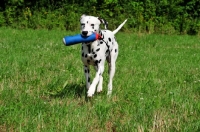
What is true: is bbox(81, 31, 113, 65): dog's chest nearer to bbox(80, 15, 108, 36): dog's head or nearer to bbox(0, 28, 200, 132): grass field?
bbox(80, 15, 108, 36): dog's head

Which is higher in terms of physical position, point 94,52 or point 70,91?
point 94,52

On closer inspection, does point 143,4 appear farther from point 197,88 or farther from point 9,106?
point 9,106

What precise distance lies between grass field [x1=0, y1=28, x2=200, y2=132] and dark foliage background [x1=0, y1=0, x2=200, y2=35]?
9.82 meters

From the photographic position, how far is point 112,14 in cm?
2120

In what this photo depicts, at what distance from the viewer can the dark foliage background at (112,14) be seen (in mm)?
20797

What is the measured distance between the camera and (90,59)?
6.13m

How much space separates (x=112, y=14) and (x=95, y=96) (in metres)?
15.3

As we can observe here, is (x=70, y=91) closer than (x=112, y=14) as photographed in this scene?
Yes

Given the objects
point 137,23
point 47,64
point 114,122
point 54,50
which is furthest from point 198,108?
point 137,23

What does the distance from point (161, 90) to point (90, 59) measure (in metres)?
1.60

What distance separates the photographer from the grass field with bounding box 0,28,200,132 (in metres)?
4.57

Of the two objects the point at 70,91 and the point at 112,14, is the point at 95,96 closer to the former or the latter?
the point at 70,91

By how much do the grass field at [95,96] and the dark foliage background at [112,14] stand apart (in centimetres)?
982

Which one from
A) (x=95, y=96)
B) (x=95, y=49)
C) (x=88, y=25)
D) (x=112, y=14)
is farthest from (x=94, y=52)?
(x=112, y=14)
